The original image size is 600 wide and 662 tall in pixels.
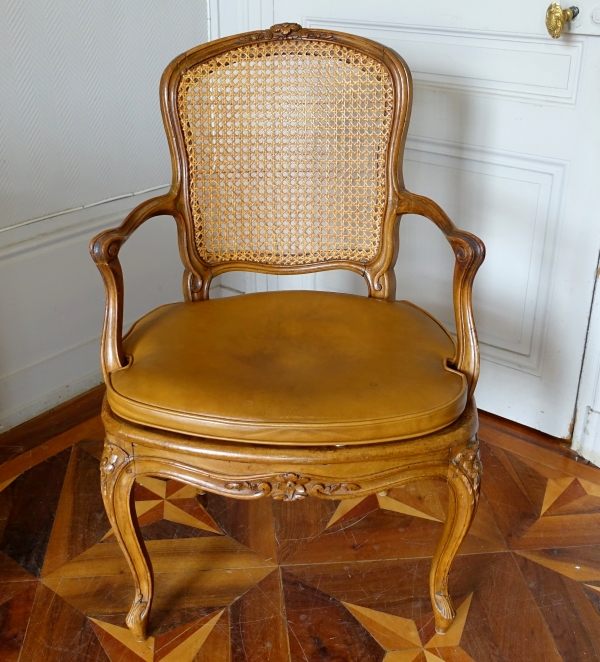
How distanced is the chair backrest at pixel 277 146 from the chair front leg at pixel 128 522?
48 centimetres

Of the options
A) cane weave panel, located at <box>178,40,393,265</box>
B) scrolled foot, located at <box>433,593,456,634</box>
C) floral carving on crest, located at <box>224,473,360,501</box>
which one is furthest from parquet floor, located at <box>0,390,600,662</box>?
cane weave panel, located at <box>178,40,393,265</box>

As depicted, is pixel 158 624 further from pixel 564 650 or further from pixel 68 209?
pixel 68 209

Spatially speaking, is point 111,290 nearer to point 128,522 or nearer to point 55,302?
point 128,522

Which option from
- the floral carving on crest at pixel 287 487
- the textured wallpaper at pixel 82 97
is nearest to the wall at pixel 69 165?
the textured wallpaper at pixel 82 97

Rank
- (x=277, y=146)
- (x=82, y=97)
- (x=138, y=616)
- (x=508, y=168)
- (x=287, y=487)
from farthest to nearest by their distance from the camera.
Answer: (x=82, y=97) → (x=508, y=168) → (x=277, y=146) → (x=138, y=616) → (x=287, y=487)

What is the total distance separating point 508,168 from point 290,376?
0.91 meters

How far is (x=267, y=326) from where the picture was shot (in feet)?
4.73

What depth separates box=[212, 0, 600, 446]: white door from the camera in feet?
5.67

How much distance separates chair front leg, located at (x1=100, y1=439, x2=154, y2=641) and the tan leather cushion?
0.08 m

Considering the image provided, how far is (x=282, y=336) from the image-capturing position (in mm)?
1407

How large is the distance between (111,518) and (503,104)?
1260mm

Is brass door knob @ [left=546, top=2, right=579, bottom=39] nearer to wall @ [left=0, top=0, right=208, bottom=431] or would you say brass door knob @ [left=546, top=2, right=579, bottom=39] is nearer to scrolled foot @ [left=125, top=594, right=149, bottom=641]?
wall @ [left=0, top=0, right=208, bottom=431]

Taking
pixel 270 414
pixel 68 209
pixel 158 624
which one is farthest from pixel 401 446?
pixel 68 209

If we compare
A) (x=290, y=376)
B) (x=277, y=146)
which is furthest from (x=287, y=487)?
(x=277, y=146)
